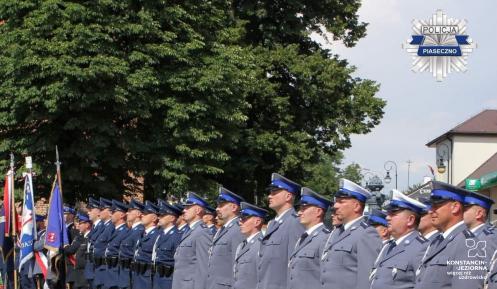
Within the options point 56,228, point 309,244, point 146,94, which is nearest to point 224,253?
point 309,244

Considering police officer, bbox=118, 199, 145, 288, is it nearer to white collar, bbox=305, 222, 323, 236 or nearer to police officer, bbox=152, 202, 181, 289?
police officer, bbox=152, 202, 181, 289

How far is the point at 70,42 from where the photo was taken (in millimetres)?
24734

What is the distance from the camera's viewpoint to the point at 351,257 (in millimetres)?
7996

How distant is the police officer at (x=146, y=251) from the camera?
551 inches

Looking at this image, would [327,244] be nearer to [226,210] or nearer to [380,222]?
[380,222]

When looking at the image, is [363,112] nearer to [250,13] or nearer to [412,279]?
[250,13]

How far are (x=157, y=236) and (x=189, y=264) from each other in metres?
2.55

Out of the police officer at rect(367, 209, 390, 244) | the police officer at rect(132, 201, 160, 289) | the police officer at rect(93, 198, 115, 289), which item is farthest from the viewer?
the police officer at rect(93, 198, 115, 289)

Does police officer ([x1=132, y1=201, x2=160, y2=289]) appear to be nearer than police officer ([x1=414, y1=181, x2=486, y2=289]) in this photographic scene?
No

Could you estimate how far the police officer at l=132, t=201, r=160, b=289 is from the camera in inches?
551

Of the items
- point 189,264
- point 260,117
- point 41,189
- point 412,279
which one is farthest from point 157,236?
point 260,117

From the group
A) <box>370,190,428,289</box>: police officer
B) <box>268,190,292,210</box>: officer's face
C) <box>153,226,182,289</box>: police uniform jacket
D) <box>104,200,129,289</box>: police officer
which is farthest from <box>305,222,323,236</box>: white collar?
<box>104,200,129,289</box>: police officer

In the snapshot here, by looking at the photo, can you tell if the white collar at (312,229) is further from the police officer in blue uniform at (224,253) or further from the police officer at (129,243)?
the police officer at (129,243)

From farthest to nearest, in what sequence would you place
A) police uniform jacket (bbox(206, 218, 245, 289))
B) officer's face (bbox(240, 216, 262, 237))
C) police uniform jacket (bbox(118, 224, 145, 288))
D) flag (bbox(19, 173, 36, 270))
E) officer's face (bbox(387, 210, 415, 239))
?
flag (bbox(19, 173, 36, 270)) < police uniform jacket (bbox(118, 224, 145, 288)) < police uniform jacket (bbox(206, 218, 245, 289)) < officer's face (bbox(240, 216, 262, 237)) < officer's face (bbox(387, 210, 415, 239))
